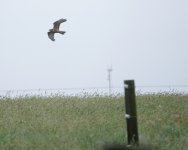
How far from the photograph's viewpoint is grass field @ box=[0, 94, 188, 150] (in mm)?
12516

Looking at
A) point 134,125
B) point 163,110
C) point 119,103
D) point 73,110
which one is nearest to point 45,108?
point 73,110

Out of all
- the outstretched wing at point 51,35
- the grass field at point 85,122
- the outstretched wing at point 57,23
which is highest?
the outstretched wing at point 57,23

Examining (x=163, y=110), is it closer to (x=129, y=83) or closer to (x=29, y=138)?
(x=29, y=138)

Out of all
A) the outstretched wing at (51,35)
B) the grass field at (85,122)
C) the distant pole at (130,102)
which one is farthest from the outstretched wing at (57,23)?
the distant pole at (130,102)

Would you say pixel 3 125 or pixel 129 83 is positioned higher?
pixel 129 83

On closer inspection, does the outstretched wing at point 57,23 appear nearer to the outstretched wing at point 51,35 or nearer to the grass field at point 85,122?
the outstretched wing at point 51,35

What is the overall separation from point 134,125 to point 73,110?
6.82m

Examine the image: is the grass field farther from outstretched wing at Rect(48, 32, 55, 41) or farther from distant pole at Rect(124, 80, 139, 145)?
outstretched wing at Rect(48, 32, 55, 41)

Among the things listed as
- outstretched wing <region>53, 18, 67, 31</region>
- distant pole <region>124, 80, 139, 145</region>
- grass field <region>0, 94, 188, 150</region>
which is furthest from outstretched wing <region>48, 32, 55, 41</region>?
distant pole <region>124, 80, 139, 145</region>

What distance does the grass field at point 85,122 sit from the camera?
41.1 ft

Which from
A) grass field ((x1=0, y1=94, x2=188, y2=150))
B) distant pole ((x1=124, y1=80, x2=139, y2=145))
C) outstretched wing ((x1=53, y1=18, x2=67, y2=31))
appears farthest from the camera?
outstretched wing ((x1=53, y1=18, x2=67, y2=31))

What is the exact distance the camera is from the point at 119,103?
19031mm

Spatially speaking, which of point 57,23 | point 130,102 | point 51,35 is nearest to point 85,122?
point 51,35

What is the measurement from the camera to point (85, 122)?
15344 mm
